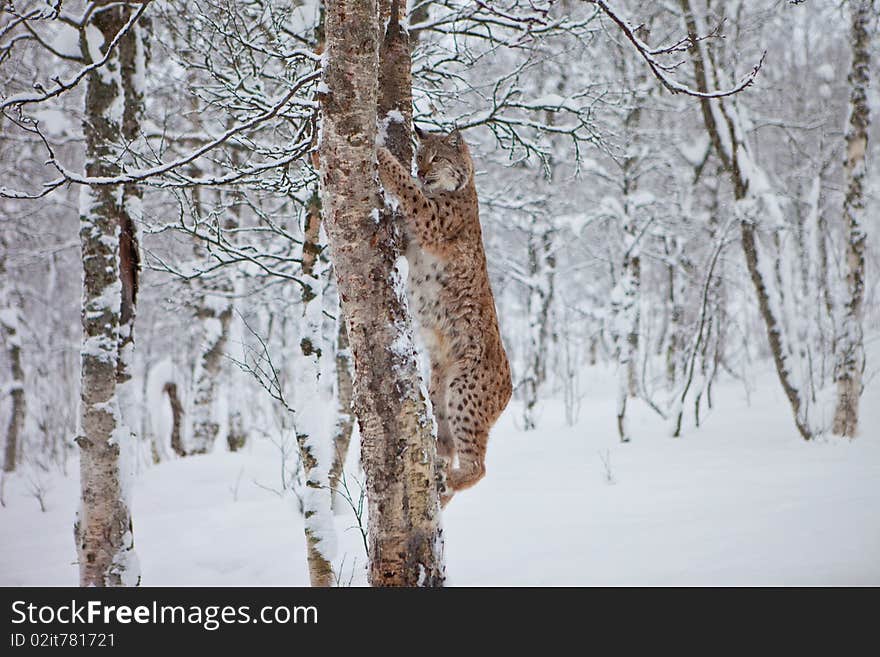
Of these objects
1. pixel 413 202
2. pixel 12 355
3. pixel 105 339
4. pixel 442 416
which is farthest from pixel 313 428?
pixel 12 355

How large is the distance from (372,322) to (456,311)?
1.74 metres

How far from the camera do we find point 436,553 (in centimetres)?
264

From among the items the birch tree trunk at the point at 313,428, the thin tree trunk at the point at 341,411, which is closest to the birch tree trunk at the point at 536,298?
the thin tree trunk at the point at 341,411

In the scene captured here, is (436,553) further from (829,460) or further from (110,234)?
(829,460)

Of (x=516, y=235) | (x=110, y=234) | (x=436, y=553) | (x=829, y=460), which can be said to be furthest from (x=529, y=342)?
(x=436, y=553)

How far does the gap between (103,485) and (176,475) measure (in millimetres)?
5608

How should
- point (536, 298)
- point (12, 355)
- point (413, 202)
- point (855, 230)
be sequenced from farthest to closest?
1. point (12, 355)
2. point (536, 298)
3. point (855, 230)
4. point (413, 202)

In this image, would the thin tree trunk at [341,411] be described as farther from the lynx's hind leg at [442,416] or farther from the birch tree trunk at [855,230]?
the birch tree trunk at [855,230]

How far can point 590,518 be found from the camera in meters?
5.35

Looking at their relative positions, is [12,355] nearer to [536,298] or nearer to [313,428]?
[536,298]

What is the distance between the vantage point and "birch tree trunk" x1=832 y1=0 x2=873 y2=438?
7.88m
